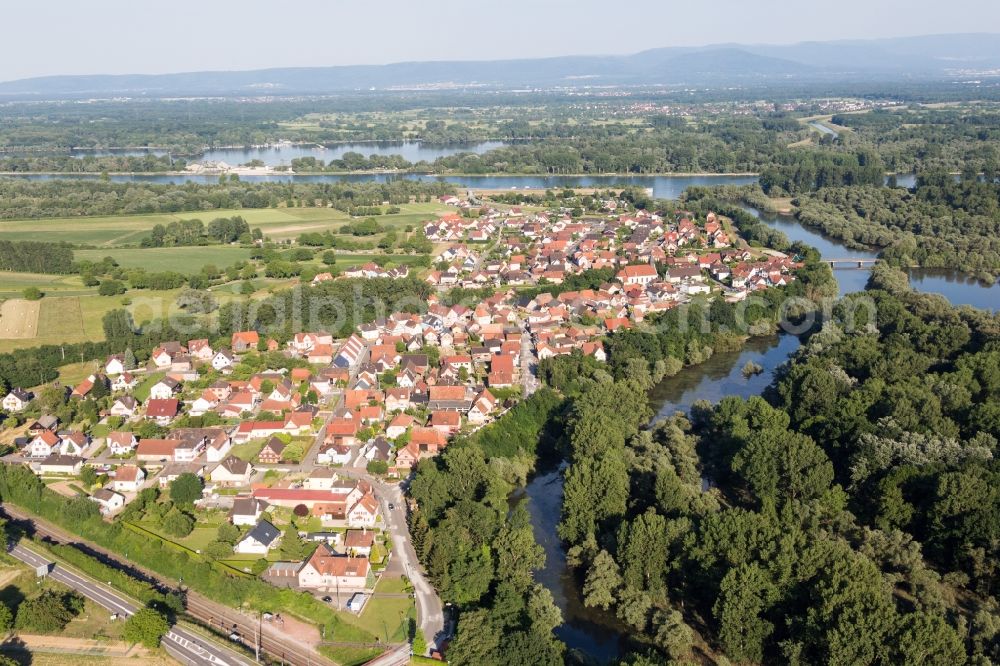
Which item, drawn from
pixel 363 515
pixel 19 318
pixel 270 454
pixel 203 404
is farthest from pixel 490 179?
pixel 363 515

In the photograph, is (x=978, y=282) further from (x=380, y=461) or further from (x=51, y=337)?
(x=51, y=337)

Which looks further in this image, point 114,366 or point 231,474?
point 114,366

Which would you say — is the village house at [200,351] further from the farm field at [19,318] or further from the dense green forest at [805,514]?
the dense green forest at [805,514]

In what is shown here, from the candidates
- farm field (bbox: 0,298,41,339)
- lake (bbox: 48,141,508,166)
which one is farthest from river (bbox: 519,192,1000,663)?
lake (bbox: 48,141,508,166)

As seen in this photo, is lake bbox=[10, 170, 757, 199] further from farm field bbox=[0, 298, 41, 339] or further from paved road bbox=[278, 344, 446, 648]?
paved road bbox=[278, 344, 446, 648]

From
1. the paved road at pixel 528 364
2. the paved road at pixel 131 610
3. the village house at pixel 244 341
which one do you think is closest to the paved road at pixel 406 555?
the paved road at pixel 131 610

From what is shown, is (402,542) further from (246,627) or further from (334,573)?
(246,627)
